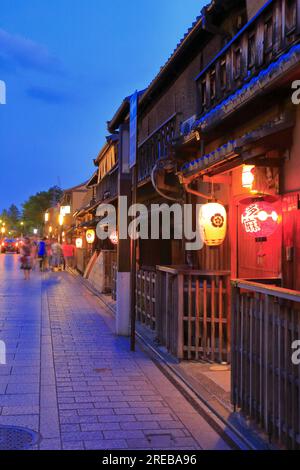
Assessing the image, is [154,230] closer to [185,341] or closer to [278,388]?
[185,341]

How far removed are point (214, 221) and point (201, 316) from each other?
1.73 meters

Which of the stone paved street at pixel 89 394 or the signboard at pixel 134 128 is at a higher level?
the signboard at pixel 134 128

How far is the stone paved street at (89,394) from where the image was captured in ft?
17.7

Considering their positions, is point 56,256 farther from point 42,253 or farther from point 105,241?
point 105,241

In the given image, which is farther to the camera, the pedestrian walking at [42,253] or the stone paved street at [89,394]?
the pedestrian walking at [42,253]

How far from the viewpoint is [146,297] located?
1257 centimetres

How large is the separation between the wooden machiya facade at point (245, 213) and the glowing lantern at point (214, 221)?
7 cm

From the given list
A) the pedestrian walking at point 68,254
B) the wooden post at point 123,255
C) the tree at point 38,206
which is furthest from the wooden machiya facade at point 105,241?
the tree at point 38,206

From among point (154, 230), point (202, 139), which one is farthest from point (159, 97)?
point (202, 139)

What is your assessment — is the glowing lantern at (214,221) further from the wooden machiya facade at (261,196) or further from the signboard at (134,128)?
the signboard at (134,128)

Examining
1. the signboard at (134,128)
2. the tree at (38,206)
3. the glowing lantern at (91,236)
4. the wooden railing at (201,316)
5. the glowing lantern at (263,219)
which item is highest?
the tree at (38,206)

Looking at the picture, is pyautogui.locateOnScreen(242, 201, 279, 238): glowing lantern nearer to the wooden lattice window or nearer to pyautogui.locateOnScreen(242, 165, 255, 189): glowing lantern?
pyautogui.locateOnScreen(242, 165, 255, 189): glowing lantern

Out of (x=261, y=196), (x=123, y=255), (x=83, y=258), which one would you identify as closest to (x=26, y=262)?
(x=83, y=258)

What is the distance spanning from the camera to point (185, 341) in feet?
→ 29.7
